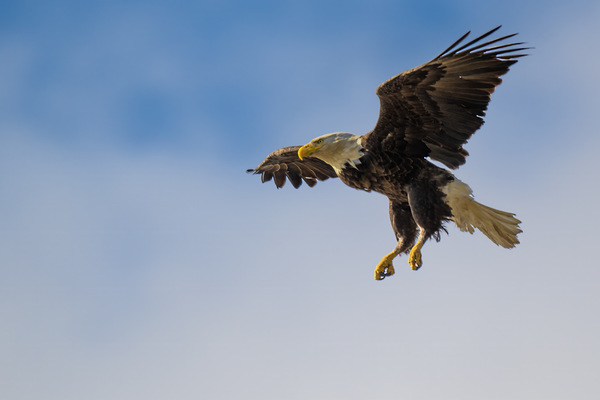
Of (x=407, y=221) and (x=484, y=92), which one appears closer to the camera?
(x=484, y=92)

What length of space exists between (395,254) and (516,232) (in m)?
1.46

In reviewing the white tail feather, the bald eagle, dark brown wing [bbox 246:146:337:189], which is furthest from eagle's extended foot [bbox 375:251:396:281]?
dark brown wing [bbox 246:146:337:189]

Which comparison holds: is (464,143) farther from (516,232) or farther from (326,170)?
(326,170)

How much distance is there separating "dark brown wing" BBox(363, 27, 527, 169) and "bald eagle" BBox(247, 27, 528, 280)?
0.03ft

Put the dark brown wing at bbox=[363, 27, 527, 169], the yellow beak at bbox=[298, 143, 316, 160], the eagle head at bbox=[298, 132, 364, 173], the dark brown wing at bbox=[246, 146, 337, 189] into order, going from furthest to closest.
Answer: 1. the dark brown wing at bbox=[246, 146, 337, 189]
2. the yellow beak at bbox=[298, 143, 316, 160]
3. the eagle head at bbox=[298, 132, 364, 173]
4. the dark brown wing at bbox=[363, 27, 527, 169]

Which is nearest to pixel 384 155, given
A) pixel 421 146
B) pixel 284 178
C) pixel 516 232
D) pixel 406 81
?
pixel 421 146

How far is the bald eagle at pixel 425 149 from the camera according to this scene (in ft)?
25.4

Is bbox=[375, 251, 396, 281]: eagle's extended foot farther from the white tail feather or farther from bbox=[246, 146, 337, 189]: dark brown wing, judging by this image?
bbox=[246, 146, 337, 189]: dark brown wing

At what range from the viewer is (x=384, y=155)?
8383mm

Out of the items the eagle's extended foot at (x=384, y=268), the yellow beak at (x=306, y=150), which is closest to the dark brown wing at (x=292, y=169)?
the yellow beak at (x=306, y=150)

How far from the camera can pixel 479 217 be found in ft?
28.1

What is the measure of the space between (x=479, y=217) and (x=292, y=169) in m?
3.02

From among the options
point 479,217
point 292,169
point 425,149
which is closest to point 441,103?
point 425,149

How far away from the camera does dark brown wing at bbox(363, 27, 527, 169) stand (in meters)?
7.61
